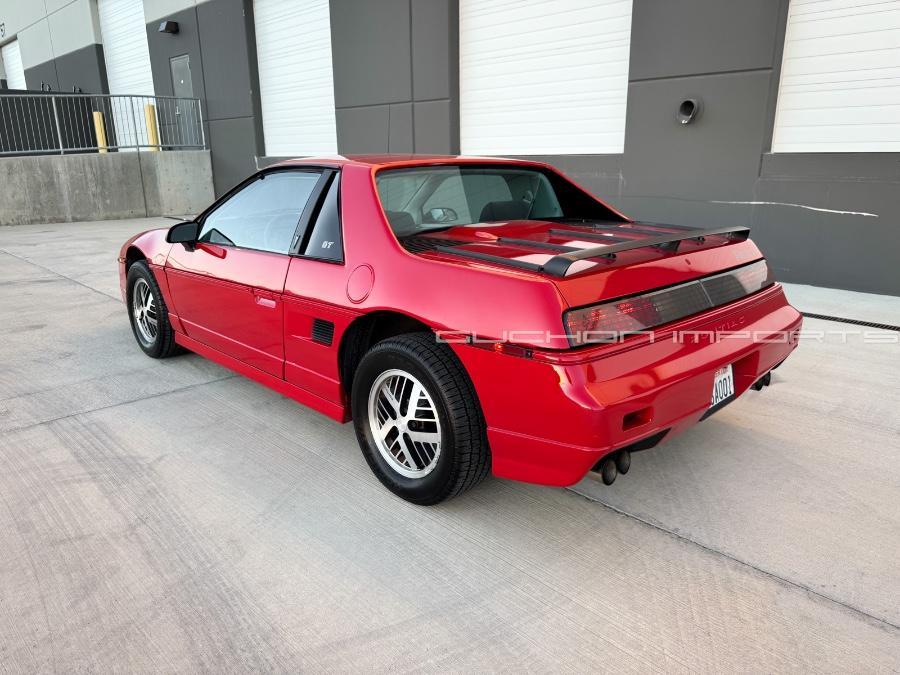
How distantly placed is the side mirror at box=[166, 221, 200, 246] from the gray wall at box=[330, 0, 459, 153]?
22.5ft

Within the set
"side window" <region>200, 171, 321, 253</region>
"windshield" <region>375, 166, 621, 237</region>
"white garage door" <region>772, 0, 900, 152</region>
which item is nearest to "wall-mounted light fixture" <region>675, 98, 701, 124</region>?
"white garage door" <region>772, 0, 900, 152</region>

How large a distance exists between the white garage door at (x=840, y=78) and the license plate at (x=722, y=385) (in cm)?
499

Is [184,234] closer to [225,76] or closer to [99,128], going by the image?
[225,76]

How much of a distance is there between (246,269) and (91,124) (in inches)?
645

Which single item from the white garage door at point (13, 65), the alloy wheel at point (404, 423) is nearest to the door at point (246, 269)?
the alloy wheel at point (404, 423)

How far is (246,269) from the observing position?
11.2 feet

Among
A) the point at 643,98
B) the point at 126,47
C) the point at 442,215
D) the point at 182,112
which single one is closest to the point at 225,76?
the point at 182,112

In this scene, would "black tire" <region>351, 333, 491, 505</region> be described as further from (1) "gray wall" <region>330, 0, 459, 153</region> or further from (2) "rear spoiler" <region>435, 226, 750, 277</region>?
(1) "gray wall" <region>330, 0, 459, 153</region>

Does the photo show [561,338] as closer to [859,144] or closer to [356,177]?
[356,177]

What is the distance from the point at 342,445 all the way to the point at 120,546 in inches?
44.7

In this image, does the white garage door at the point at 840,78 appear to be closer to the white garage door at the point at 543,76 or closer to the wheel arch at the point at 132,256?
the white garage door at the point at 543,76

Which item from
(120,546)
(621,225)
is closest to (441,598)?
(120,546)

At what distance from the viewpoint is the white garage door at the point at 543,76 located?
8117 millimetres

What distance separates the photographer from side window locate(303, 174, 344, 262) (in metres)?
2.93
